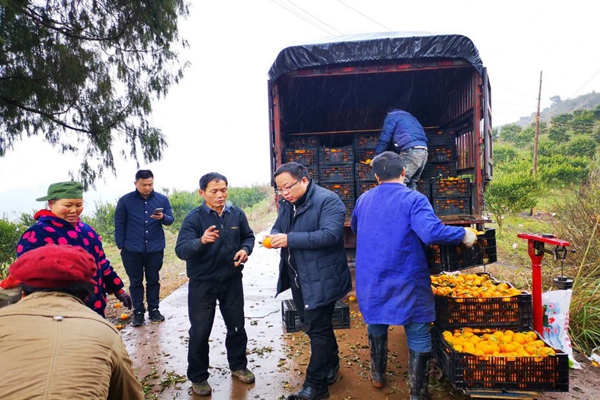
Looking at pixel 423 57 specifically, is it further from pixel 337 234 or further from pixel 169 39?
pixel 169 39

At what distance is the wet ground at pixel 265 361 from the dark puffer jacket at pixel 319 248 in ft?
2.90

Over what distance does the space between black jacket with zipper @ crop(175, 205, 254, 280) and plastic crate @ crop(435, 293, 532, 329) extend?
1748 mm

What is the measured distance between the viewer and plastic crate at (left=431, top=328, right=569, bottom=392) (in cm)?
261

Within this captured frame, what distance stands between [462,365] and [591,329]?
229 centimetres

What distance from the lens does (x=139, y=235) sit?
4.84 metres

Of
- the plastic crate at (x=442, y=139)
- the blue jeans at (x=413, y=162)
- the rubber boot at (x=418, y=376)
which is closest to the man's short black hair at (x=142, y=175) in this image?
the blue jeans at (x=413, y=162)

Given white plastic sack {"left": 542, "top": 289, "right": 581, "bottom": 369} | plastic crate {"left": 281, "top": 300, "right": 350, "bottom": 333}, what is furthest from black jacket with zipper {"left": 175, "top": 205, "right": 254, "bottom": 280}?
white plastic sack {"left": 542, "top": 289, "right": 581, "bottom": 369}

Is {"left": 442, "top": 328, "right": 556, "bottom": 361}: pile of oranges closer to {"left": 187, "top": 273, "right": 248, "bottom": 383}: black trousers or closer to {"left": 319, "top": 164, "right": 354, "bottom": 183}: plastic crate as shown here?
{"left": 187, "top": 273, "right": 248, "bottom": 383}: black trousers

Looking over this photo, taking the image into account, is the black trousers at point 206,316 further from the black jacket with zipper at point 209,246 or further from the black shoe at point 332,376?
the black shoe at point 332,376

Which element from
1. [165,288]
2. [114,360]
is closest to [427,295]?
[114,360]

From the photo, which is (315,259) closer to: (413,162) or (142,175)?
(142,175)

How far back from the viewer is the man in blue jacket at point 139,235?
15.8ft

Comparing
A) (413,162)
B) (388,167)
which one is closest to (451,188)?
(413,162)

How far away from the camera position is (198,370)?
124 inches
